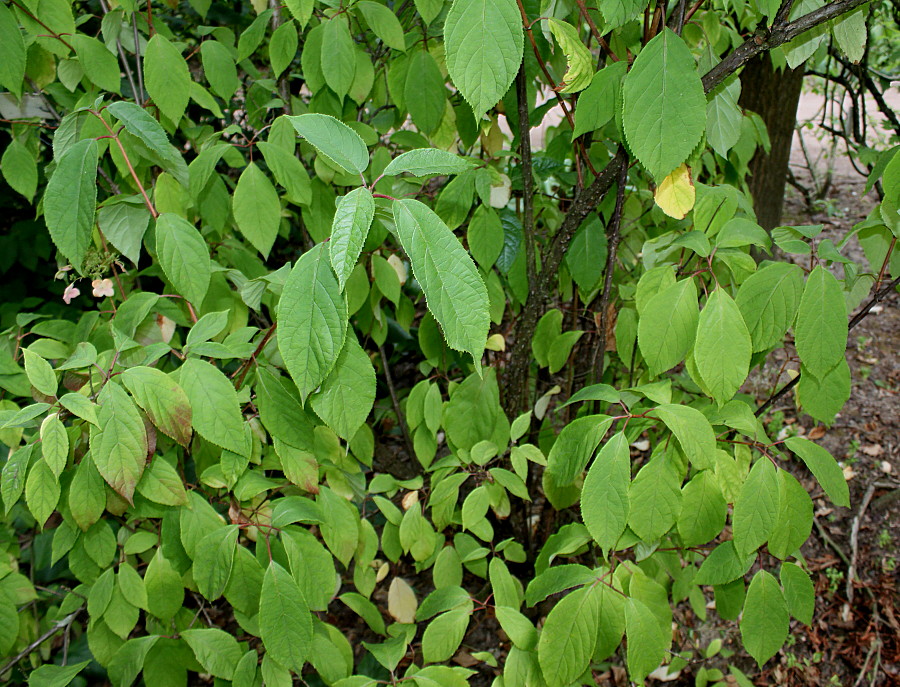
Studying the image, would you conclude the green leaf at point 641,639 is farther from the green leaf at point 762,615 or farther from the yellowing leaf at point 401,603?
the yellowing leaf at point 401,603

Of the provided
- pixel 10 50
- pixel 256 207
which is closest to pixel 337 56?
pixel 256 207

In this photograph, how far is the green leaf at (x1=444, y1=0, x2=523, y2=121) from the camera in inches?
34.8

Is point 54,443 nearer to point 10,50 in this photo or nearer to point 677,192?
point 10,50

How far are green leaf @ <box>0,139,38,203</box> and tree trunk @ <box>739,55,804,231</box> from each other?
2583 millimetres

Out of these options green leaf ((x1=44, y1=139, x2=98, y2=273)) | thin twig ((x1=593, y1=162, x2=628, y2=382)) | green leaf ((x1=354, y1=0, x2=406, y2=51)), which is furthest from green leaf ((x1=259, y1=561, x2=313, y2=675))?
green leaf ((x1=354, y1=0, x2=406, y2=51))

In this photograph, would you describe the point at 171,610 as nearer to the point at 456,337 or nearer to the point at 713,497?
the point at 456,337

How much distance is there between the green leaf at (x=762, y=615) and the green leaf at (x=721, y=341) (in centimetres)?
42

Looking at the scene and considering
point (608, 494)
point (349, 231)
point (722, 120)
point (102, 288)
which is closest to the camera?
point (349, 231)

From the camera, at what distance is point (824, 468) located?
1.13 metres

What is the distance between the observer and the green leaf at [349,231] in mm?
763

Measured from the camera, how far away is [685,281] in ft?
3.60

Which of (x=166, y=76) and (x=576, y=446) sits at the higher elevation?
(x=166, y=76)

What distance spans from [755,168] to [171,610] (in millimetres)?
3221

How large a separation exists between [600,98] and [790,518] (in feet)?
2.70
